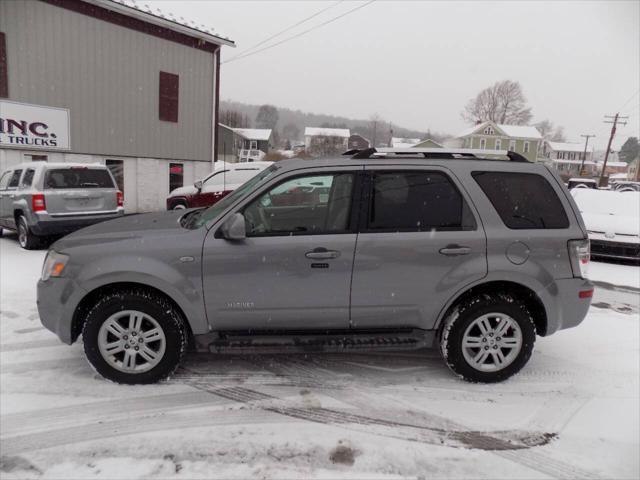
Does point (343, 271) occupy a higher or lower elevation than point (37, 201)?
lower

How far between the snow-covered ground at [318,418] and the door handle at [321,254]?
110 centimetres

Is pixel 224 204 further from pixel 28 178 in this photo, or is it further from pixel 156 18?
pixel 156 18

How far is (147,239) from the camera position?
3.40 metres

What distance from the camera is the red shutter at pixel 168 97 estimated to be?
53.6 feet

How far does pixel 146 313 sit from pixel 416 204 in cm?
233

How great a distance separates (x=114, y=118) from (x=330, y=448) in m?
15.5

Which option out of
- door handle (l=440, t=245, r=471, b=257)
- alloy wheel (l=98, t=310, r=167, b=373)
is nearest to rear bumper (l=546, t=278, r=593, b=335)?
door handle (l=440, t=245, r=471, b=257)

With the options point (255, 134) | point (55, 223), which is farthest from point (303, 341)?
point (255, 134)

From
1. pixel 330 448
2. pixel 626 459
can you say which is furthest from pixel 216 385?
pixel 626 459

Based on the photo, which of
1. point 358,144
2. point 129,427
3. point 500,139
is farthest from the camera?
point 500,139

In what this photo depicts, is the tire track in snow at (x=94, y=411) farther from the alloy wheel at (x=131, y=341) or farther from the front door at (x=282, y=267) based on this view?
the front door at (x=282, y=267)

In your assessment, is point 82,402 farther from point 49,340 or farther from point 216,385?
point 49,340

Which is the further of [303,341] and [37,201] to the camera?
[37,201]

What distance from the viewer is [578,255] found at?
3.56 m
